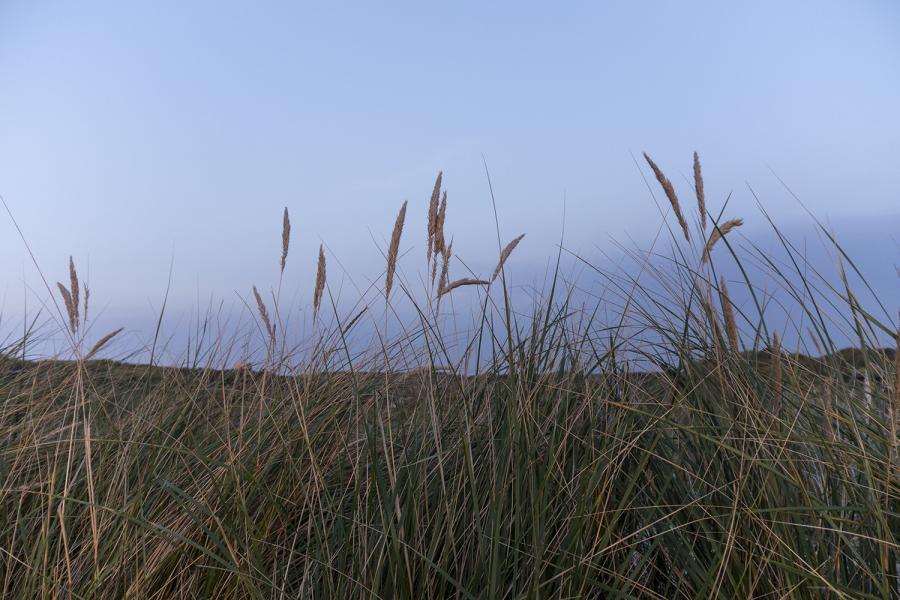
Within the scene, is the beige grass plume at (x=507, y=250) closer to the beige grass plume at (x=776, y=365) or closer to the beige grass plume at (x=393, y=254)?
the beige grass plume at (x=393, y=254)

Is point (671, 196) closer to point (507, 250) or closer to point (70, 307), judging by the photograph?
point (507, 250)

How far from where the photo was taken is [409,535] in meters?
1.69

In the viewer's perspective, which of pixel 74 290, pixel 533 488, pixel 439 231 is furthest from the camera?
pixel 74 290

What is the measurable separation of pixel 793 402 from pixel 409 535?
3.96ft

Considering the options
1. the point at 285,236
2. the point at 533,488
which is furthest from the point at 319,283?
the point at 533,488

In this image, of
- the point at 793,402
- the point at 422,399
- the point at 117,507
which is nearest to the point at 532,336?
the point at 422,399

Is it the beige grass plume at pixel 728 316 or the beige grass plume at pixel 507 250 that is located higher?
the beige grass plume at pixel 507 250

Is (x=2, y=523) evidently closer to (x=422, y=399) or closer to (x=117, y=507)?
(x=117, y=507)

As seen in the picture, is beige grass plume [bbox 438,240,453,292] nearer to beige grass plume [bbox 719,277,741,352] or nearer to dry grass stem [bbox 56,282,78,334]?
beige grass plume [bbox 719,277,741,352]

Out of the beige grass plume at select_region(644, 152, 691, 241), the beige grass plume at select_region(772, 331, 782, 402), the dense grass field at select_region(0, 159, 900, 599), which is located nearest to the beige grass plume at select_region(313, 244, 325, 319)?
the dense grass field at select_region(0, 159, 900, 599)

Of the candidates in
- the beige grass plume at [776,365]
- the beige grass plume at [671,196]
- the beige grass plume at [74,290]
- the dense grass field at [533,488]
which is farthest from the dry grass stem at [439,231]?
the beige grass plume at [74,290]

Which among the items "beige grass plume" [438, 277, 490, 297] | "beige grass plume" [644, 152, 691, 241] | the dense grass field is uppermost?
"beige grass plume" [644, 152, 691, 241]

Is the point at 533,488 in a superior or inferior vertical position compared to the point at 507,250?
inferior

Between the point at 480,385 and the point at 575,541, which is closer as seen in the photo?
the point at 575,541
